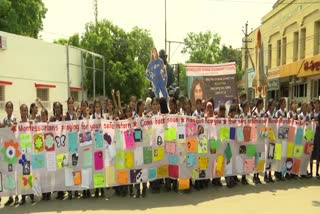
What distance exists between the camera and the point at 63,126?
7.25m

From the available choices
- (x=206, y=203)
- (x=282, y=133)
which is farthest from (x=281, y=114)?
(x=206, y=203)

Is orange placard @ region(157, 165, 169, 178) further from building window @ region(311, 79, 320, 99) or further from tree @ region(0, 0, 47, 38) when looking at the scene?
tree @ region(0, 0, 47, 38)

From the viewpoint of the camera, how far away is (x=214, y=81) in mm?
16828

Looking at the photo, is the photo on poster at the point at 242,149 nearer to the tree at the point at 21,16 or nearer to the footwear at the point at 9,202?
the footwear at the point at 9,202

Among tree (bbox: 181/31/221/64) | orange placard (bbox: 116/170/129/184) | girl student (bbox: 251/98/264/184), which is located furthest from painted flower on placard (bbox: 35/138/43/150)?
tree (bbox: 181/31/221/64)

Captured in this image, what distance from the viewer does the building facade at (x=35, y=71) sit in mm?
20734

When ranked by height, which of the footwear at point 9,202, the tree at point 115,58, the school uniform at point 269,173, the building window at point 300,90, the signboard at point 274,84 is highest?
the tree at point 115,58

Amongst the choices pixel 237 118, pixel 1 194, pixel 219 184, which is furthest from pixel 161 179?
pixel 1 194

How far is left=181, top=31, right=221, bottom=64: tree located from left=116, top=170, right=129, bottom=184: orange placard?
56751 millimetres

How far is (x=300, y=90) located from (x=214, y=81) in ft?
42.5

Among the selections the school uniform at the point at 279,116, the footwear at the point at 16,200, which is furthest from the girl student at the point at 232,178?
the footwear at the point at 16,200

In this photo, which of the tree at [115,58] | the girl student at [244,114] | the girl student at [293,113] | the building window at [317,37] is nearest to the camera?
the girl student at [244,114]

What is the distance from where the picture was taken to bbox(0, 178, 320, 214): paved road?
6547 mm

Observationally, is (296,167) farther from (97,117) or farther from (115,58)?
(115,58)
